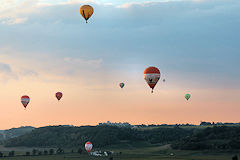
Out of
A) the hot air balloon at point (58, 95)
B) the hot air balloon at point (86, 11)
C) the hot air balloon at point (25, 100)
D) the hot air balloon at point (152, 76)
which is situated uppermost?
the hot air balloon at point (58, 95)

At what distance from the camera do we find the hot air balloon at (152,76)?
345ft

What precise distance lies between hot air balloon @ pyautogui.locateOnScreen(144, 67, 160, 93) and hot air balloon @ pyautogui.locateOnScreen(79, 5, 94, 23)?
1899 cm

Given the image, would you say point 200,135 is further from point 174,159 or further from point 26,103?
point 26,103

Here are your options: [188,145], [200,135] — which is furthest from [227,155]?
[200,135]

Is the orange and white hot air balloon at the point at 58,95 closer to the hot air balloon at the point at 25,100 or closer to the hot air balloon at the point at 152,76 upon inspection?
the hot air balloon at the point at 25,100

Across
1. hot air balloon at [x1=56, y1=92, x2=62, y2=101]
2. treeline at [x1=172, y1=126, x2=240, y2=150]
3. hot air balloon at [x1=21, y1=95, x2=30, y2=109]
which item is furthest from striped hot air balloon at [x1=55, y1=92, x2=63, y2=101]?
treeline at [x1=172, y1=126, x2=240, y2=150]

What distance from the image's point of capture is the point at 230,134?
190 meters

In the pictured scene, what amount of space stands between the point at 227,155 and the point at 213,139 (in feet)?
112

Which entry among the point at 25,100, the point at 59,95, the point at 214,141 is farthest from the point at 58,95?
the point at 214,141

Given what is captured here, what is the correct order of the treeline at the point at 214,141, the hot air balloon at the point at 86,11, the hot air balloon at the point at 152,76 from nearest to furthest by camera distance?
the hot air balloon at the point at 86,11 → the hot air balloon at the point at 152,76 → the treeline at the point at 214,141

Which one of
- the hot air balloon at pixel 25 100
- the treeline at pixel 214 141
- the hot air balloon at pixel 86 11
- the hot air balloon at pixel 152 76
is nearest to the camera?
the hot air balloon at pixel 86 11

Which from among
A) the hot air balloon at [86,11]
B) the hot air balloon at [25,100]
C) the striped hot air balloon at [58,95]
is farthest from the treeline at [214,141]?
the hot air balloon at [86,11]

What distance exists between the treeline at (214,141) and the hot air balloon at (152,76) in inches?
2820

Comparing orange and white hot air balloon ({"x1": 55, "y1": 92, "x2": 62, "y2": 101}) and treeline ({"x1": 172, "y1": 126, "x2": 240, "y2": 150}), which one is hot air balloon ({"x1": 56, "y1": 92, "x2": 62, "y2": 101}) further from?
treeline ({"x1": 172, "y1": 126, "x2": 240, "y2": 150})
